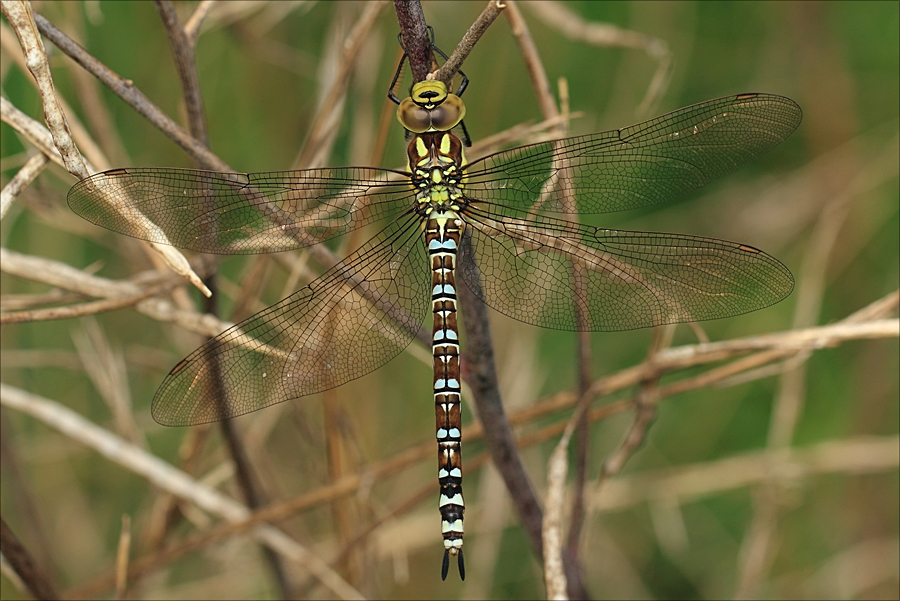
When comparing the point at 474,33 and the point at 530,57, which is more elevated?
the point at 530,57

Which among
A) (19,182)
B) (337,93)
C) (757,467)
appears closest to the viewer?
(19,182)

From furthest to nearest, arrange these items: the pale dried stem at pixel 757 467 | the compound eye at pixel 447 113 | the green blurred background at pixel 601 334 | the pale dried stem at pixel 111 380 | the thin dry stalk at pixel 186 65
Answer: the green blurred background at pixel 601 334, the pale dried stem at pixel 757 467, the pale dried stem at pixel 111 380, the compound eye at pixel 447 113, the thin dry stalk at pixel 186 65

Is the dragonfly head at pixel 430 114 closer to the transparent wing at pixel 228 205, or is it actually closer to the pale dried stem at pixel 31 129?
the transparent wing at pixel 228 205

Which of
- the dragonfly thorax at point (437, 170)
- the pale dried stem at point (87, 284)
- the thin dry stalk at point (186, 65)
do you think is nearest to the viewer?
the thin dry stalk at point (186, 65)

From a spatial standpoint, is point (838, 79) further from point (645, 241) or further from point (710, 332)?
point (645, 241)

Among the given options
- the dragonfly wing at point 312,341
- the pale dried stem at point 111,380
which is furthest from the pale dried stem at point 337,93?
the pale dried stem at point 111,380

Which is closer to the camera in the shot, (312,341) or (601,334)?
(312,341)

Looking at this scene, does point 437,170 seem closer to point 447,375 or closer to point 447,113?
point 447,113

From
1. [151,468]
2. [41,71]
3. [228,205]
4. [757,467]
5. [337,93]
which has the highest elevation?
[337,93]

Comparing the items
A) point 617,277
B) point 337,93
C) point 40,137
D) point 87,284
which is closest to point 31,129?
point 40,137
